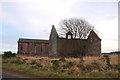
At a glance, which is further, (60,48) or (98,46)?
(98,46)

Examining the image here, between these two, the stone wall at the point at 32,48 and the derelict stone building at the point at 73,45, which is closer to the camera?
the derelict stone building at the point at 73,45

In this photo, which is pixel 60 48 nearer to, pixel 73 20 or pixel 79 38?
pixel 79 38

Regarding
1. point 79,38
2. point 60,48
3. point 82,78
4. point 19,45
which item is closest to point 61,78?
point 82,78

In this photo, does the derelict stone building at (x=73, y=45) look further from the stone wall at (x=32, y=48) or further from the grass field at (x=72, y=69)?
the grass field at (x=72, y=69)

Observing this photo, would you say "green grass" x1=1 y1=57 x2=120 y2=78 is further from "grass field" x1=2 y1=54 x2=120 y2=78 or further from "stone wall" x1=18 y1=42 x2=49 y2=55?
"stone wall" x1=18 y1=42 x2=49 y2=55

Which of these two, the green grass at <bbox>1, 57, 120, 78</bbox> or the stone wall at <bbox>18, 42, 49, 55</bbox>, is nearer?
the green grass at <bbox>1, 57, 120, 78</bbox>

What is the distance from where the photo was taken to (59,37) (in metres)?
46.9

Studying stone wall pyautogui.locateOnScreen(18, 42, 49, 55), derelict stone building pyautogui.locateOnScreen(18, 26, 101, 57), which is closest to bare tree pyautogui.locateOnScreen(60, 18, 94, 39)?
derelict stone building pyautogui.locateOnScreen(18, 26, 101, 57)

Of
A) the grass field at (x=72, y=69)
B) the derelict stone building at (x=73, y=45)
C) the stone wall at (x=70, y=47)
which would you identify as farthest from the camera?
the derelict stone building at (x=73, y=45)

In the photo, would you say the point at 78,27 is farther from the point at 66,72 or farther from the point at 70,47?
the point at 66,72

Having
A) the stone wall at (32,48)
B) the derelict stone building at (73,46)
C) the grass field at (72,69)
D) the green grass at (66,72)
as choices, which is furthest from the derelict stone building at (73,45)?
the green grass at (66,72)

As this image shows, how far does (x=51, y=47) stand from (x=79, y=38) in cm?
940

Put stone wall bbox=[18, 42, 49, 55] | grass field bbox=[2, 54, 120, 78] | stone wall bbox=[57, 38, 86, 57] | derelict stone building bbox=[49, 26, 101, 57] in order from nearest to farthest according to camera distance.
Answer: grass field bbox=[2, 54, 120, 78] < stone wall bbox=[57, 38, 86, 57] < derelict stone building bbox=[49, 26, 101, 57] < stone wall bbox=[18, 42, 49, 55]

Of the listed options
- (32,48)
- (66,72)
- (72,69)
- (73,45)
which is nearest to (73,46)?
(73,45)
